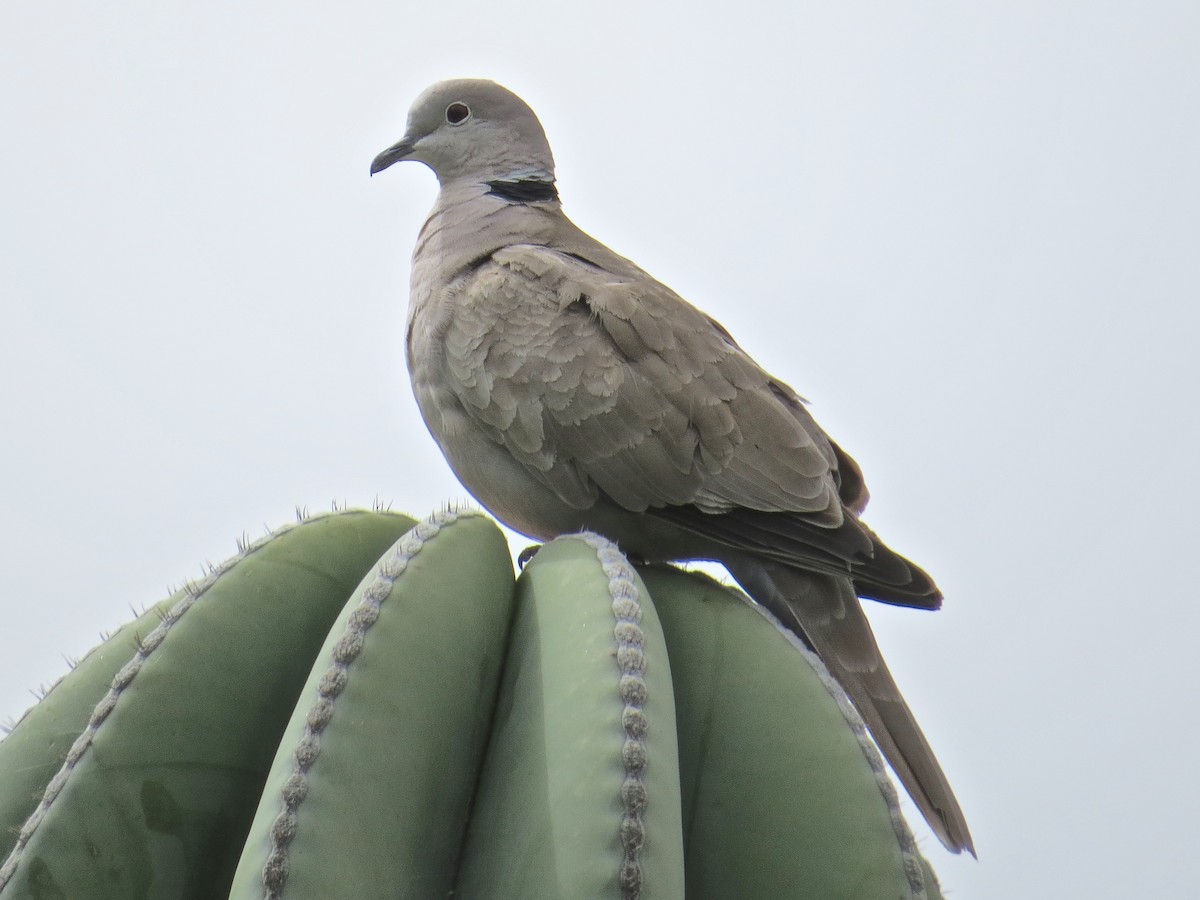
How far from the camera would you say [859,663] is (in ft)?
5.67

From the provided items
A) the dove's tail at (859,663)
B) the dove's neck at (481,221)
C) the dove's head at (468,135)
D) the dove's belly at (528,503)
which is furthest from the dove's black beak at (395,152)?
the dove's tail at (859,663)

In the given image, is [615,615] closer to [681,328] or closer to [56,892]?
[56,892]

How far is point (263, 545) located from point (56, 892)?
44cm

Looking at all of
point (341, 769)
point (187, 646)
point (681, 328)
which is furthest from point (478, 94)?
point (341, 769)

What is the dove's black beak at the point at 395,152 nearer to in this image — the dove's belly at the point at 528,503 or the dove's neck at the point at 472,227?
the dove's neck at the point at 472,227

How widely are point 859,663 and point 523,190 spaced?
1.44 metres

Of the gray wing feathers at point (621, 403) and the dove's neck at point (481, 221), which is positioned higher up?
the dove's neck at point (481, 221)

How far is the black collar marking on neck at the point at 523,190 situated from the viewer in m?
2.57

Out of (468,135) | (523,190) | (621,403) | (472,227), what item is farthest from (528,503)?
(468,135)

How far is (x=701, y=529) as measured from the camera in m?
1.81

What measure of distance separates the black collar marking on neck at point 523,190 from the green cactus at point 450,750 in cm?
137

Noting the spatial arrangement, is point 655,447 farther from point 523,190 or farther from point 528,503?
point 523,190

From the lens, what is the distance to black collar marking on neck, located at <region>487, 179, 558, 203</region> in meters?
2.57

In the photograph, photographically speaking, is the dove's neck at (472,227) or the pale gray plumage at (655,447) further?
the dove's neck at (472,227)
